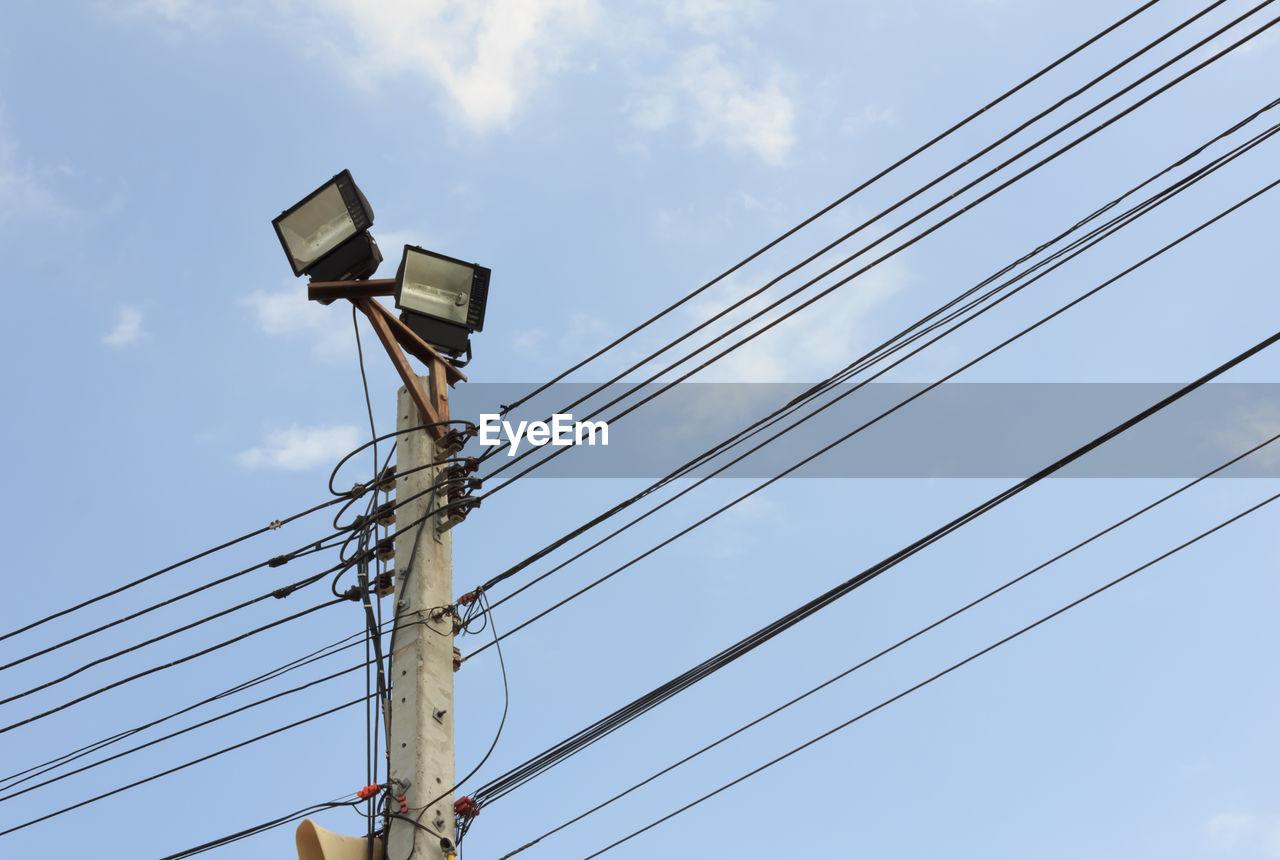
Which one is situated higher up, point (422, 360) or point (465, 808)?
point (422, 360)

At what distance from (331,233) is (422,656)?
298 cm

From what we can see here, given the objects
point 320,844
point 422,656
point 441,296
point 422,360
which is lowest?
point 320,844

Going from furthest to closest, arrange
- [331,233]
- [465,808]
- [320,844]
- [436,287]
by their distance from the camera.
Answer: [436,287] → [331,233] → [465,808] → [320,844]

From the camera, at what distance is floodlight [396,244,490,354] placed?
899 cm

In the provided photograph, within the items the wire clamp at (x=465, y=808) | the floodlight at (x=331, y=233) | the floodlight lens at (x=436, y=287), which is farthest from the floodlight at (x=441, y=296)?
the wire clamp at (x=465, y=808)

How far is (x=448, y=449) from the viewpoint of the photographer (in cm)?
860

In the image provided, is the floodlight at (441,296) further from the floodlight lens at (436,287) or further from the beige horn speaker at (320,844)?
the beige horn speaker at (320,844)

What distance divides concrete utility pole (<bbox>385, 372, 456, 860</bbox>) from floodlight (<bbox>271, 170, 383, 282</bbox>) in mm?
923

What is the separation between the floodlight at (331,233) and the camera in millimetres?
8836

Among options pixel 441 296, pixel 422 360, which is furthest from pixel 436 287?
pixel 422 360

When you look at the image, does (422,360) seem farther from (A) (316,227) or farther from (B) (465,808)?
(B) (465,808)

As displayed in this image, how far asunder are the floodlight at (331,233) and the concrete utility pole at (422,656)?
3.03 feet

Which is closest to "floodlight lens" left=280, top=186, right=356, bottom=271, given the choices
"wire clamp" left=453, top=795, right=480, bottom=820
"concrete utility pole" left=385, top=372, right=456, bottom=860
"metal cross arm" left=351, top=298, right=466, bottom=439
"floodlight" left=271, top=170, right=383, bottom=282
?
"floodlight" left=271, top=170, right=383, bottom=282

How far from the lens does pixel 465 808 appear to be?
24.7 ft
